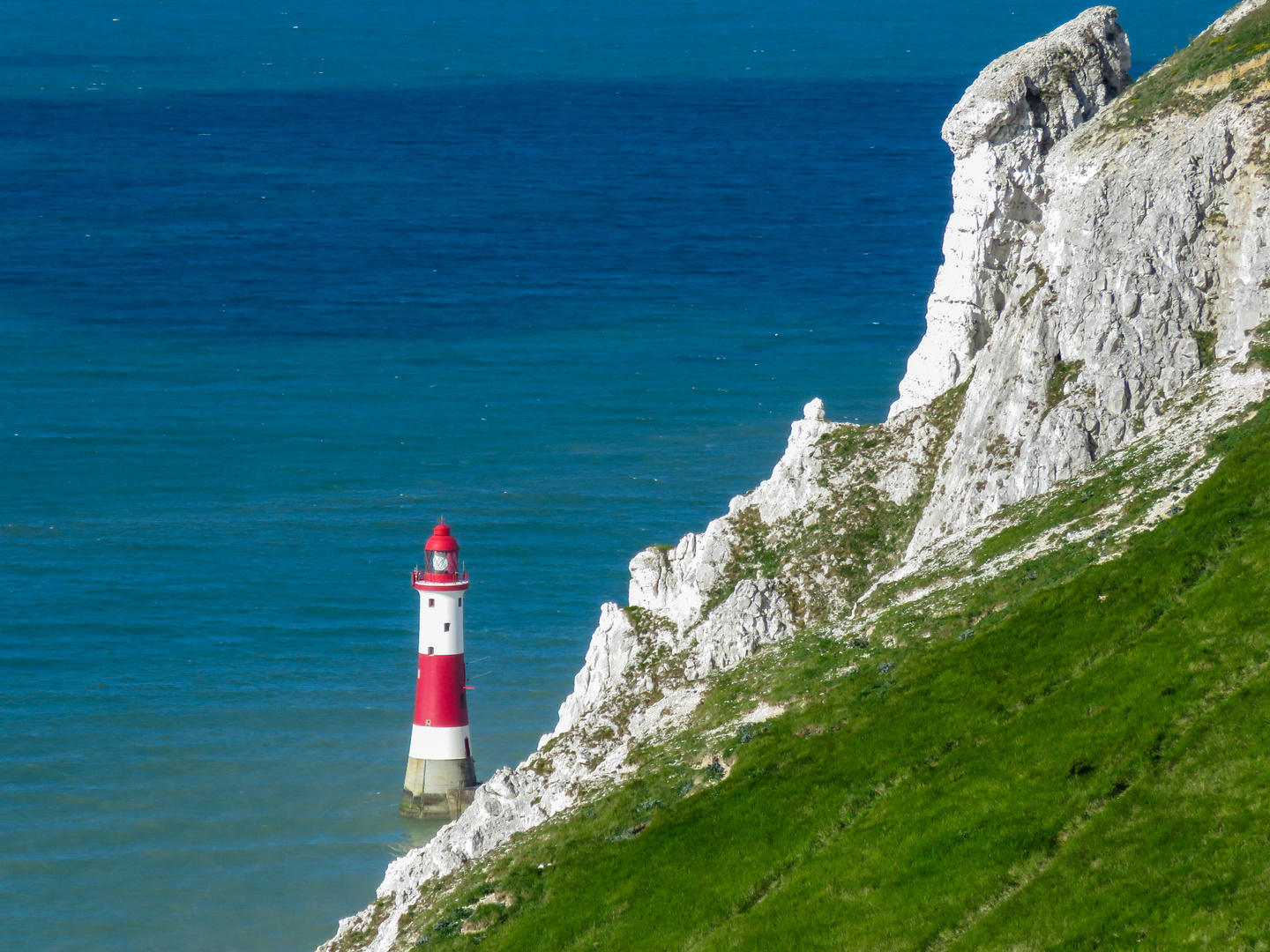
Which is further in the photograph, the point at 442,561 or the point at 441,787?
the point at 441,787

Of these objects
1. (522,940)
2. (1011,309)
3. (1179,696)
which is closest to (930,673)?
(1179,696)

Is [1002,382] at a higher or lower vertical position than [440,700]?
lower

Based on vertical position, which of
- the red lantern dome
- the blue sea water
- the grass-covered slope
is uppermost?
the blue sea water

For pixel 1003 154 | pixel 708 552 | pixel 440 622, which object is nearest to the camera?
pixel 708 552

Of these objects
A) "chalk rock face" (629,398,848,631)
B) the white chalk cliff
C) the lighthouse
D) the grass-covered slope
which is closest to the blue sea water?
the lighthouse

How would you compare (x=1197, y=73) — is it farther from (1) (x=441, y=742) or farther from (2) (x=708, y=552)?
(1) (x=441, y=742)

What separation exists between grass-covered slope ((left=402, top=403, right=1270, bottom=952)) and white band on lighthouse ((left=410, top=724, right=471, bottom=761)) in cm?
2880

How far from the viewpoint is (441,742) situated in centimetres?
7650

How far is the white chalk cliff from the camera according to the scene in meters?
51.6

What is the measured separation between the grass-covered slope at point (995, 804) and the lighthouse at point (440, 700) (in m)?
27.6

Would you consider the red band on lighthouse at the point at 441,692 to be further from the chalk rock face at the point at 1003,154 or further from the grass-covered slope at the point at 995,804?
the grass-covered slope at the point at 995,804

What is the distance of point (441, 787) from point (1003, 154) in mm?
34222

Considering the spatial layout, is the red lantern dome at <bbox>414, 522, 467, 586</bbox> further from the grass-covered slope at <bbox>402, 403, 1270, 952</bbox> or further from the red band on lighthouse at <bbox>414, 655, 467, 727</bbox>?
the grass-covered slope at <bbox>402, 403, 1270, 952</bbox>

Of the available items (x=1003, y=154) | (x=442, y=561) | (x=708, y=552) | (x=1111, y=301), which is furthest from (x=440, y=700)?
(x=1111, y=301)
